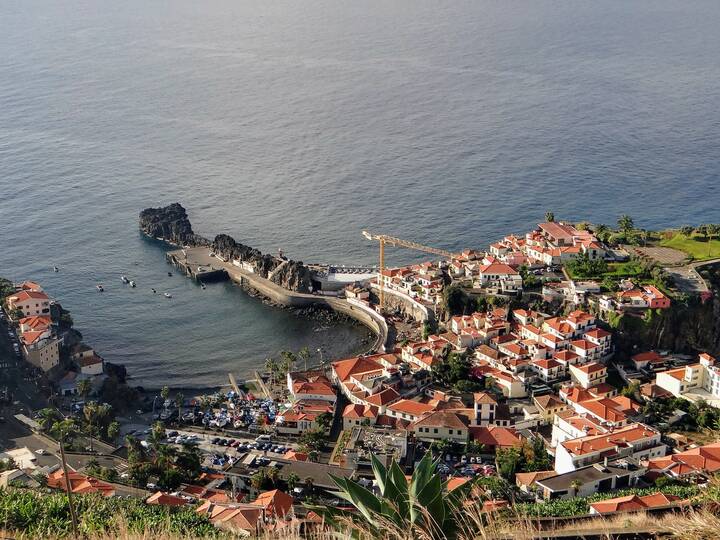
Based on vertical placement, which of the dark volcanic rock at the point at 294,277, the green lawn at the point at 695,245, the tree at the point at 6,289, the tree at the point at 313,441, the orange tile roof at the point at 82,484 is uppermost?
the green lawn at the point at 695,245

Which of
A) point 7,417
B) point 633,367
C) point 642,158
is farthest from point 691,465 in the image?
point 642,158

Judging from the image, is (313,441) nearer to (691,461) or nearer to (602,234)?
(691,461)

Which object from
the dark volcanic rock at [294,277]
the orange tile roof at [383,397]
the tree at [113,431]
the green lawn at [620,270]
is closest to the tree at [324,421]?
the orange tile roof at [383,397]

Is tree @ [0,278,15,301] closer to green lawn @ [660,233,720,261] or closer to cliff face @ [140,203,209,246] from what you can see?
cliff face @ [140,203,209,246]

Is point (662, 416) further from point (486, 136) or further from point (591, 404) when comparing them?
point (486, 136)

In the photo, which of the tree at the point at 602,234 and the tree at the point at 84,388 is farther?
the tree at the point at 602,234

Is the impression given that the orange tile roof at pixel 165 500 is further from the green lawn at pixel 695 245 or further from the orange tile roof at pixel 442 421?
the green lawn at pixel 695 245
